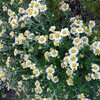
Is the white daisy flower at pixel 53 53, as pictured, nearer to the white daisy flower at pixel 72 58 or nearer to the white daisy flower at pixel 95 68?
the white daisy flower at pixel 72 58

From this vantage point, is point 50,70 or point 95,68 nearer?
point 95,68

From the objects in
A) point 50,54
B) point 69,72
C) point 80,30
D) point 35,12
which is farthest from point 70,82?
point 35,12

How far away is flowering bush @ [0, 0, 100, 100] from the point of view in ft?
7.52

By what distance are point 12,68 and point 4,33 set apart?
0.39m

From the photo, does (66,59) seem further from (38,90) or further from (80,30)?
(38,90)

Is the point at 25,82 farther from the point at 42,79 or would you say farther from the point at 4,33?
the point at 4,33

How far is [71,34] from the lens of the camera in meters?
2.51

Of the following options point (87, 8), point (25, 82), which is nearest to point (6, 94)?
point (25, 82)

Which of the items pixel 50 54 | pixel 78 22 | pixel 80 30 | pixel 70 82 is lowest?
pixel 70 82

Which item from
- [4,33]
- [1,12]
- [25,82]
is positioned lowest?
[25,82]

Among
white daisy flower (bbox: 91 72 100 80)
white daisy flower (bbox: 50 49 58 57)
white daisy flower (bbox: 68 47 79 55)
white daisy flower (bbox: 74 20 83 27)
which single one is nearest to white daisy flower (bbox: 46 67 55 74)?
white daisy flower (bbox: 50 49 58 57)

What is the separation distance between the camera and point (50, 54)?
7.84 feet

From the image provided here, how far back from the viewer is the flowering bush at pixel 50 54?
2.29 metres

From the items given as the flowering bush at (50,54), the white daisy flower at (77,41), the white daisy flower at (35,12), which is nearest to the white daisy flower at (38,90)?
the flowering bush at (50,54)
